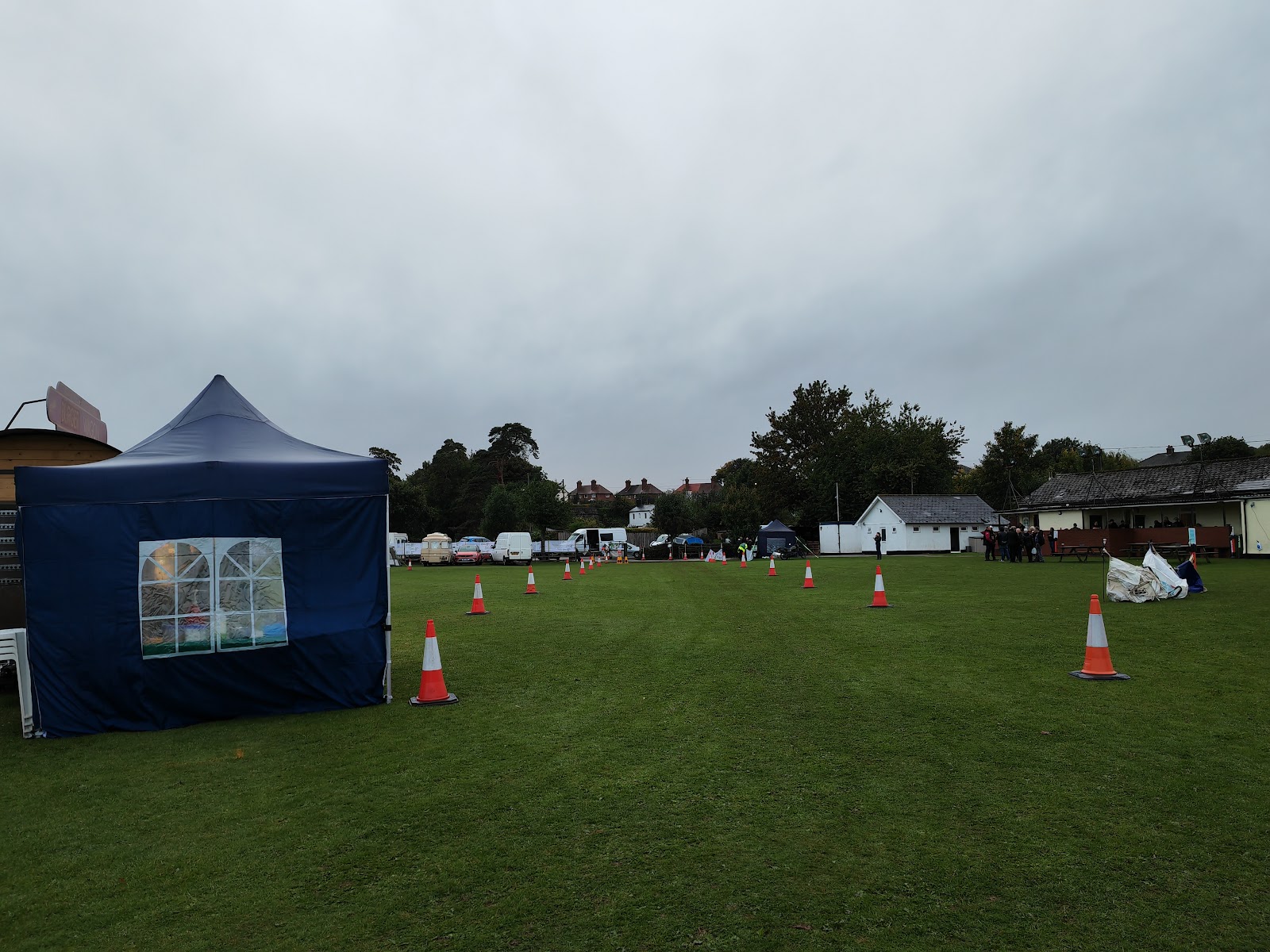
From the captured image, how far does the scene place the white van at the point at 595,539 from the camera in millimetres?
58312

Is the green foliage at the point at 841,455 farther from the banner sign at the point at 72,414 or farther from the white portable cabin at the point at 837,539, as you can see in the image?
the banner sign at the point at 72,414

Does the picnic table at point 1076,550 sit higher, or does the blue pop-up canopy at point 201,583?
the blue pop-up canopy at point 201,583

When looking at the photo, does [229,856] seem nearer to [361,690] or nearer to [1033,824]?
[361,690]

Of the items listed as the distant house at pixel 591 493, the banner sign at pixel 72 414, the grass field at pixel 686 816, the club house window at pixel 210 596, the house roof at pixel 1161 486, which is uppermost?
the distant house at pixel 591 493

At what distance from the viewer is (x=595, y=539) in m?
60.8

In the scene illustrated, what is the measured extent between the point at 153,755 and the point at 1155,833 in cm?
724

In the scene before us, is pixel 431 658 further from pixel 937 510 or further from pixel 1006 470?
pixel 1006 470

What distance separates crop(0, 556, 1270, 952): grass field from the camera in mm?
3430

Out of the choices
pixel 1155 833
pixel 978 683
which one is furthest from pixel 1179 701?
pixel 1155 833

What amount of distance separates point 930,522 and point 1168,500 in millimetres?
15786

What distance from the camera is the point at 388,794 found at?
17.1ft

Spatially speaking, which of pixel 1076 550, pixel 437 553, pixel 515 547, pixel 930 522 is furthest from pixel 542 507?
pixel 1076 550

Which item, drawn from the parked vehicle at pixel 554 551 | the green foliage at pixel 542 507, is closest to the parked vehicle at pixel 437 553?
the parked vehicle at pixel 554 551

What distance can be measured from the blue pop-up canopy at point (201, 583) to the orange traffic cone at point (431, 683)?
0.60 metres
